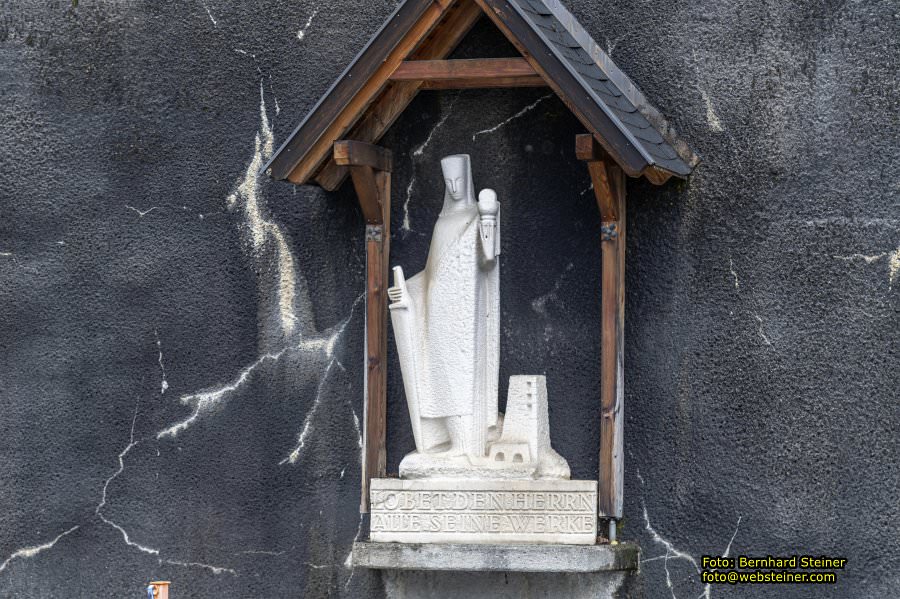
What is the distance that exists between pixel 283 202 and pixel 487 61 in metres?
1.09

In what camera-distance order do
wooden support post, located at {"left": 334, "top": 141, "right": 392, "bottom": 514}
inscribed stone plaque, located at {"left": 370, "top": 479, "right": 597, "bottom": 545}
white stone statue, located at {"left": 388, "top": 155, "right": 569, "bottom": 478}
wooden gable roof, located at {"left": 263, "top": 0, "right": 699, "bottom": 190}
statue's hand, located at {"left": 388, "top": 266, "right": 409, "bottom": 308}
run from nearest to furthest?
1. wooden gable roof, located at {"left": 263, "top": 0, "right": 699, "bottom": 190}
2. inscribed stone plaque, located at {"left": 370, "top": 479, "right": 597, "bottom": 545}
3. white stone statue, located at {"left": 388, "top": 155, "right": 569, "bottom": 478}
4. statue's hand, located at {"left": 388, "top": 266, "right": 409, "bottom": 308}
5. wooden support post, located at {"left": 334, "top": 141, "right": 392, "bottom": 514}

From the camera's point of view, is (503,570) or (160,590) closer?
(503,570)

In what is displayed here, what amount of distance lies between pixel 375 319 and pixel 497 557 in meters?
1.03

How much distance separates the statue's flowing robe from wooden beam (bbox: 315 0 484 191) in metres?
0.44

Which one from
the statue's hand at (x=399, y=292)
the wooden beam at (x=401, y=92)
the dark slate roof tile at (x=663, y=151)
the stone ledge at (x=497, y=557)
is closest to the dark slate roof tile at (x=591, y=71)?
the dark slate roof tile at (x=663, y=151)

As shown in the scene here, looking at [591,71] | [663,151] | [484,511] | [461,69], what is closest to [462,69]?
[461,69]

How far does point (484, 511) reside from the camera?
6.40 meters

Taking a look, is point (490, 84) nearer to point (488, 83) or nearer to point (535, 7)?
point (488, 83)

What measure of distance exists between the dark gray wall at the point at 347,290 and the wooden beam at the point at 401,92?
11 cm

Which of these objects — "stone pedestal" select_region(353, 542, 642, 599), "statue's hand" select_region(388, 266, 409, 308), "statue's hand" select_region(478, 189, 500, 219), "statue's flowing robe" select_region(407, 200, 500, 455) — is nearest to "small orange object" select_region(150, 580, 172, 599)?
"stone pedestal" select_region(353, 542, 642, 599)

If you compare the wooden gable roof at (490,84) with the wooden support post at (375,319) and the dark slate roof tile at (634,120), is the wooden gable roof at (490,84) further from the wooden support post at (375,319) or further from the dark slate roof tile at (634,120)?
the wooden support post at (375,319)

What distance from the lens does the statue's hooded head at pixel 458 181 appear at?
6.65m

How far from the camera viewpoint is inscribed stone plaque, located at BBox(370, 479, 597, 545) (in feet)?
20.8

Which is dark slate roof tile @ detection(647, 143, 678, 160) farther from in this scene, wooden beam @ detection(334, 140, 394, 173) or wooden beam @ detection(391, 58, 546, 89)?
wooden beam @ detection(334, 140, 394, 173)
